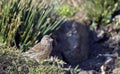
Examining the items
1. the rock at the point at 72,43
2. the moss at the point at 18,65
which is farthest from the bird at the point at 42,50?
the rock at the point at 72,43


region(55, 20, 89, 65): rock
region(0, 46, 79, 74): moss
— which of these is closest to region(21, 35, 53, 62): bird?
region(0, 46, 79, 74): moss

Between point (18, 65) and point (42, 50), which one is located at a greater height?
point (42, 50)

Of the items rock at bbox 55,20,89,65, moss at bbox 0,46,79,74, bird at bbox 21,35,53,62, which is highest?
rock at bbox 55,20,89,65

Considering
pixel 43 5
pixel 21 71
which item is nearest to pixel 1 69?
pixel 21 71

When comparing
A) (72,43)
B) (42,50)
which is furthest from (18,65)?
(72,43)

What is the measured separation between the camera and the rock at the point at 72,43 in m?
5.74

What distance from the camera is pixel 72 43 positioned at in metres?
5.86

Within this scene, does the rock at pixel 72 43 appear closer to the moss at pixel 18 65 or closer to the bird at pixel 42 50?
the bird at pixel 42 50

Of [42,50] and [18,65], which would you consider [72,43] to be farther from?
[18,65]

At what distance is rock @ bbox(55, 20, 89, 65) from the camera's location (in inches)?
226

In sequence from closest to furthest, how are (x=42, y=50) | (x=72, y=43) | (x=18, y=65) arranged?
1. (x=18, y=65)
2. (x=42, y=50)
3. (x=72, y=43)

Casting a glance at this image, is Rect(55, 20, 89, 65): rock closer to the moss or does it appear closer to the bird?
the bird

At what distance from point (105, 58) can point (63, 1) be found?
6.31 ft

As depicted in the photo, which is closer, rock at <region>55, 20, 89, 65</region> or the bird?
the bird
